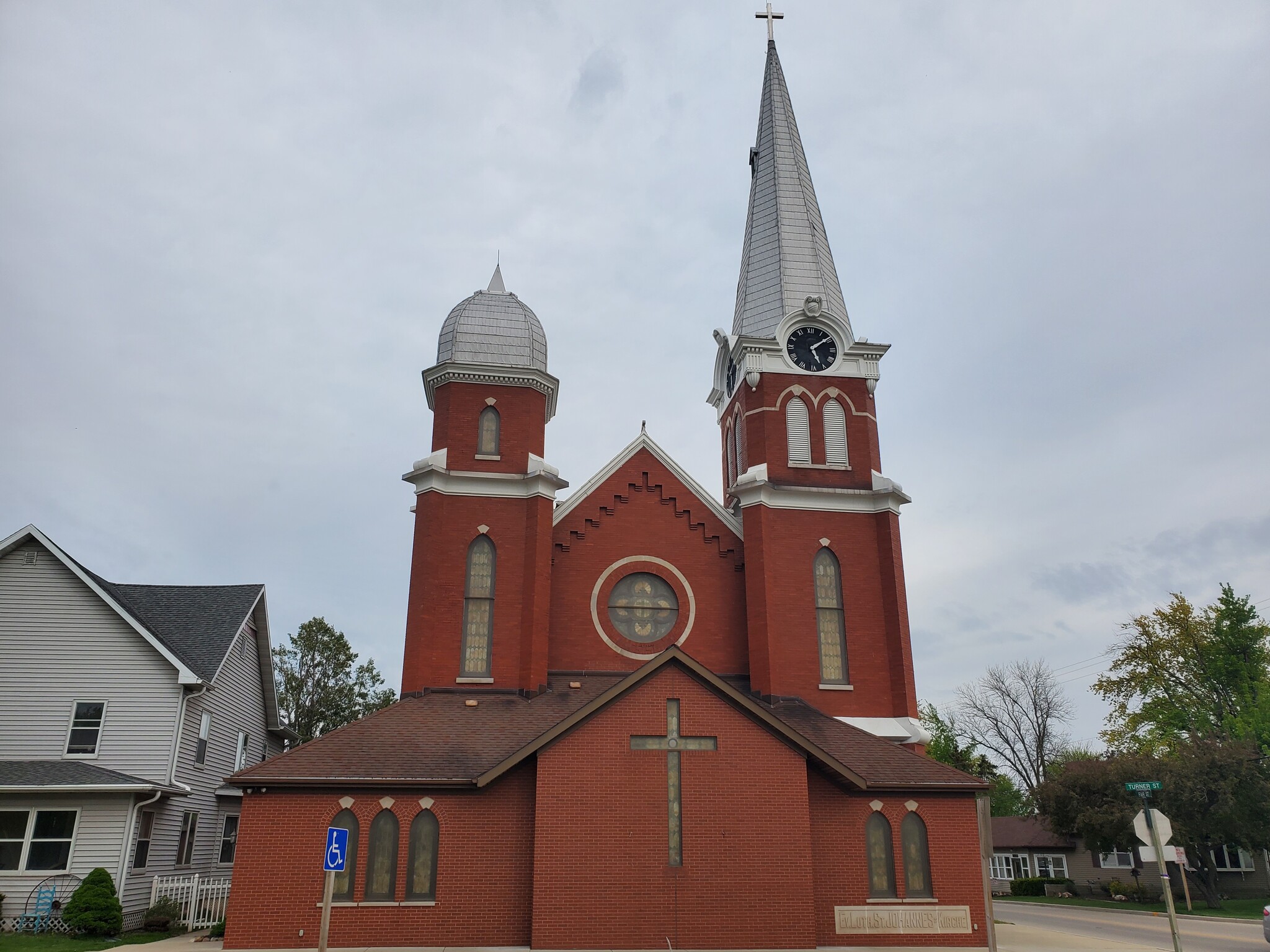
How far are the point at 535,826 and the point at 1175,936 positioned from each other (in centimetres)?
1139

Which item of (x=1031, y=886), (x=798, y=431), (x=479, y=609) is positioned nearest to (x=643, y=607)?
(x=479, y=609)

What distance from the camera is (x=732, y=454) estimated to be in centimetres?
3027

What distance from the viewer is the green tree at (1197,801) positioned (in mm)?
35344

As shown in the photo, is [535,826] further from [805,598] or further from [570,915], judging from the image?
[805,598]

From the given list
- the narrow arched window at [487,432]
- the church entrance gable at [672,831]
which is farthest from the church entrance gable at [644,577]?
the church entrance gable at [672,831]

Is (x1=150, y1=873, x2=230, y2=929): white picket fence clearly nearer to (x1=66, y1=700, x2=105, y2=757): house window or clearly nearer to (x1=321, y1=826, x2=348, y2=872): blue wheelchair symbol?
(x1=66, y1=700, x2=105, y2=757): house window

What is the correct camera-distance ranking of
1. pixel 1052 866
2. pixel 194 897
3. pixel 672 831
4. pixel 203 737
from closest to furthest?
pixel 672 831 < pixel 194 897 < pixel 203 737 < pixel 1052 866

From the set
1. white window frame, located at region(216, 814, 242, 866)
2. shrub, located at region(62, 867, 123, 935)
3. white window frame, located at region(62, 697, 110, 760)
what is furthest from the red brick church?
white window frame, located at region(216, 814, 242, 866)

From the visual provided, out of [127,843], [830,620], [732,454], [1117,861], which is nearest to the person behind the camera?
[127,843]

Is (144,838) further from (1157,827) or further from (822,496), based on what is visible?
(1157,827)

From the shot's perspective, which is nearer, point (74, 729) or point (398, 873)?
point (398, 873)

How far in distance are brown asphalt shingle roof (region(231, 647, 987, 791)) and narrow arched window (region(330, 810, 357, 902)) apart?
755mm

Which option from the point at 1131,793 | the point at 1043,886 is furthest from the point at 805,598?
the point at 1043,886

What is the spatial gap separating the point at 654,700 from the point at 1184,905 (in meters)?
31.8
